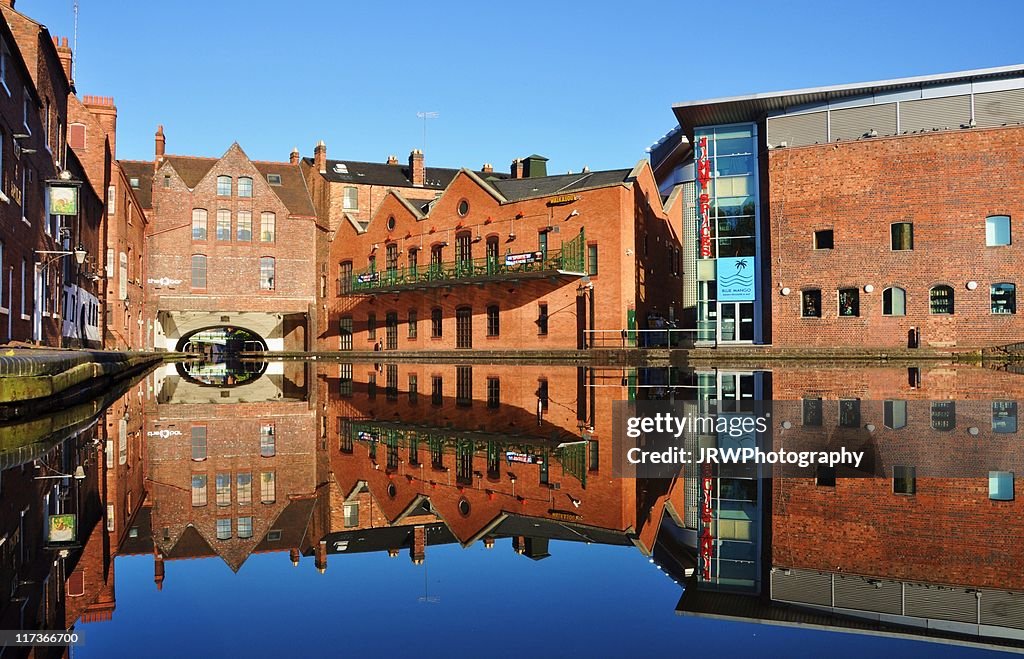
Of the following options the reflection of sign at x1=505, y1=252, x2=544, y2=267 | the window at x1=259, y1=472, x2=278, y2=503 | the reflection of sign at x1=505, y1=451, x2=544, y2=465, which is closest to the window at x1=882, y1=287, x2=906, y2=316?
the reflection of sign at x1=505, y1=252, x2=544, y2=267

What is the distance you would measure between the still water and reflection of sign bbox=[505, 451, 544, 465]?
0.11 ft

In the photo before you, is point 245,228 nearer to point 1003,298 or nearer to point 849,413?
point 1003,298

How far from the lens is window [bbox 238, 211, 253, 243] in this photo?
46.6 metres

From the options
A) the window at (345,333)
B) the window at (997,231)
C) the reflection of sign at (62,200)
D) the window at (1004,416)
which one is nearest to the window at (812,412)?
the window at (1004,416)

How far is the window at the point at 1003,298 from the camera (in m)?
29.2

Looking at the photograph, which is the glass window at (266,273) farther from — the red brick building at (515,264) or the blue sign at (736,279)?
the blue sign at (736,279)

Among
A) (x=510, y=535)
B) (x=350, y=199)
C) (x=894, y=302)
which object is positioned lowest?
(x=510, y=535)

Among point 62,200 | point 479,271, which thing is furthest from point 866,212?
point 62,200

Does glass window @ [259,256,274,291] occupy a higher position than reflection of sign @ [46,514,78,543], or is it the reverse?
glass window @ [259,256,274,291]

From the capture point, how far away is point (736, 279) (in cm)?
3328

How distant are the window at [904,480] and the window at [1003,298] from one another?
1092 inches

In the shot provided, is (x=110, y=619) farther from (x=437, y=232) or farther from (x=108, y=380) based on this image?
(x=437, y=232)

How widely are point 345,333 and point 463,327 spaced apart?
38.7 feet

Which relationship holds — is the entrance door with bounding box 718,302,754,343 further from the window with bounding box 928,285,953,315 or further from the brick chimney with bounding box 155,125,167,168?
the brick chimney with bounding box 155,125,167,168
